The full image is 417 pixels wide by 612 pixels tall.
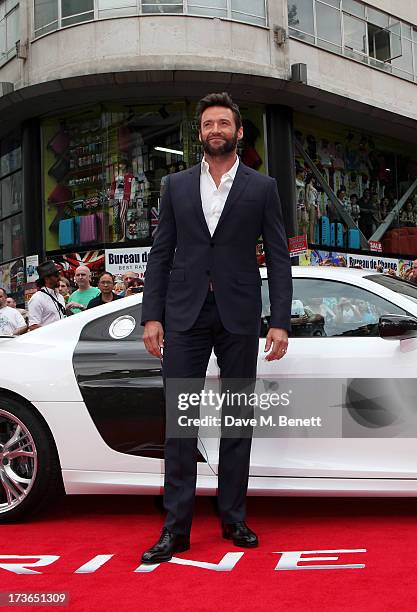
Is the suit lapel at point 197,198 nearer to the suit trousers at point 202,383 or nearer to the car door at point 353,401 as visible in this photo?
the suit trousers at point 202,383

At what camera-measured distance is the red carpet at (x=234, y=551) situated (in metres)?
2.72

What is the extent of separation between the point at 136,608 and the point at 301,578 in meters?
0.69

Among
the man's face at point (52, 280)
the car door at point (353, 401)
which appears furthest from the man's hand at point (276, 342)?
the man's face at point (52, 280)

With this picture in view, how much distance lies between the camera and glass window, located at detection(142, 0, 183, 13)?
1636 centimetres

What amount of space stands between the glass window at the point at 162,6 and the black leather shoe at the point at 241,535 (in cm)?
1493

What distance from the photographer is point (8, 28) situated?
60.6 feet

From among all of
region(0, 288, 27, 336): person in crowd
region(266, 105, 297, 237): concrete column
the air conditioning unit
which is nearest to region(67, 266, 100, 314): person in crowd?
region(0, 288, 27, 336): person in crowd

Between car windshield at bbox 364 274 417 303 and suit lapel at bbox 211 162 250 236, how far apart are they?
3.39 ft

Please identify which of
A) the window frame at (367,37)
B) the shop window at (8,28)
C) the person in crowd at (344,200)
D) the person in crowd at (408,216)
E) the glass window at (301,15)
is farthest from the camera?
the person in crowd at (408,216)

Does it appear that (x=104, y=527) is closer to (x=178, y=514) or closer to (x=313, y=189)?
(x=178, y=514)

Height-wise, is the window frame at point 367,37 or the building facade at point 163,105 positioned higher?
the window frame at point 367,37

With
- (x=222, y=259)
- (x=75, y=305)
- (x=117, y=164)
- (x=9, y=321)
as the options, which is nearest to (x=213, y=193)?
(x=222, y=259)

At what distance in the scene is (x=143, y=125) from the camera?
1777cm

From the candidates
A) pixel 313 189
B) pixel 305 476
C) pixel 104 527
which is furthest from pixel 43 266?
pixel 313 189
